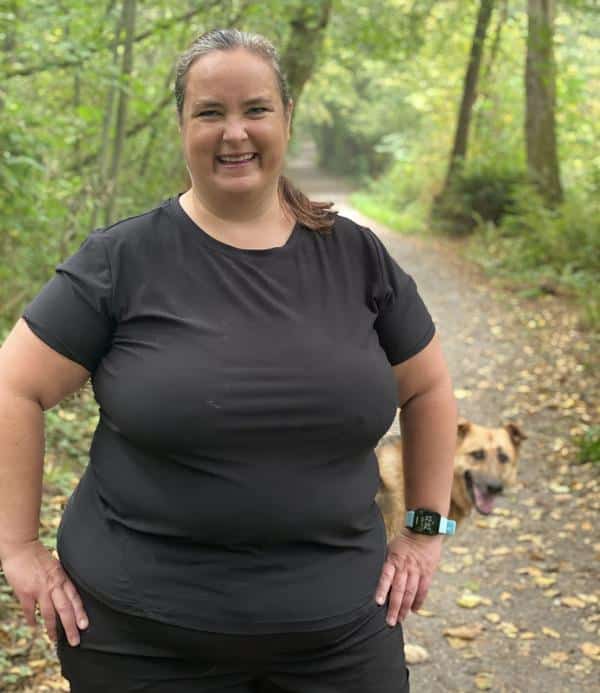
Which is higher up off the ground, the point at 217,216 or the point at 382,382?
the point at 217,216

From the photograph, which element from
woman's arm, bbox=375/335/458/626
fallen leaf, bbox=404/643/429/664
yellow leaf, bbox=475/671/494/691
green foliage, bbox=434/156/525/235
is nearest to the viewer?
woman's arm, bbox=375/335/458/626

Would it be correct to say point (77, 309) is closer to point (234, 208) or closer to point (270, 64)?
point (234, 208)

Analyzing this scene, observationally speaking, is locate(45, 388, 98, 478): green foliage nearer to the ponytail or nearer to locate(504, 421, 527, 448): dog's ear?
locate(504, 421, 527, 448): dog's ear

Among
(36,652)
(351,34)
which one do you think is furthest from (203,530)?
(351,34)

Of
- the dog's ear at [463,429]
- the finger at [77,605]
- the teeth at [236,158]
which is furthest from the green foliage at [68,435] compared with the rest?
the teeth at [236,158]

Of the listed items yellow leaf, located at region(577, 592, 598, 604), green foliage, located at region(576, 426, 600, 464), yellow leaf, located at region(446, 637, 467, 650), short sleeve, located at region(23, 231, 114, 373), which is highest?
short sleeve, located at region(23, 231, 114, 373)

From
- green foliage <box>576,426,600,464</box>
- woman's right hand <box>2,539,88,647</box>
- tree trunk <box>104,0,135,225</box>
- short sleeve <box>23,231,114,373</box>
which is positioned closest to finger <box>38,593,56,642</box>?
woman's right hand <box>2,539,88,647</box>

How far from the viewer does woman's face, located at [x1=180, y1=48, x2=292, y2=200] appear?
207cm

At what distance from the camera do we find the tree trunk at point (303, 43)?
39.2 feet

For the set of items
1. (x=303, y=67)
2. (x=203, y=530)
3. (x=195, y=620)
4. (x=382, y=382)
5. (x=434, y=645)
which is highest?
(x=303, y=67)

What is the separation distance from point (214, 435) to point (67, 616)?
50 centimetres

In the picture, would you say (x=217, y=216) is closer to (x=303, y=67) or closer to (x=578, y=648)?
(x=578, y=648)

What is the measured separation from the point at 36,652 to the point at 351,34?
12.1 meters

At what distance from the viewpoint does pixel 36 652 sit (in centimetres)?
411
